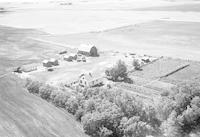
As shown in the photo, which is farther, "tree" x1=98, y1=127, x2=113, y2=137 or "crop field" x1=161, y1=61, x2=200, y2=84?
"crop field" x1=161, y1=61, x2=200, y2=84

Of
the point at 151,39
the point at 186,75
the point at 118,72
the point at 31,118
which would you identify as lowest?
the point at 31,118

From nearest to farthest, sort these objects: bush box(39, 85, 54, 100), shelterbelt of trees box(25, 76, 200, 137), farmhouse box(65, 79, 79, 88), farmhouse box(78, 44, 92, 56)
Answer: shelterbelt of trees box(25, 76, 200, 137) → bush box(39, 85, 54, 100) → farmhouse box(65, 79, 79, 88) → farmhouse box(78, 44, 92, 56)

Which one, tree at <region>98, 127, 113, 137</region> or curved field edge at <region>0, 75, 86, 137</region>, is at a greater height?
tree at <region>98, 127, 113, 137</region>

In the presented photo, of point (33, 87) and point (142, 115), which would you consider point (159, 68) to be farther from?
point (33, 87)

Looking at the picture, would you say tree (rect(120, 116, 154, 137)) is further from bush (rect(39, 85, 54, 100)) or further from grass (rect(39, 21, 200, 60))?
grass (rect(39, 21, 200, 60))

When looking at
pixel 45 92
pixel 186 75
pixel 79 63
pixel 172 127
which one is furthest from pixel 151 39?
pixel 172 127

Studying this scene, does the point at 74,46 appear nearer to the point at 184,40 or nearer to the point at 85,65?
the point at 85,65

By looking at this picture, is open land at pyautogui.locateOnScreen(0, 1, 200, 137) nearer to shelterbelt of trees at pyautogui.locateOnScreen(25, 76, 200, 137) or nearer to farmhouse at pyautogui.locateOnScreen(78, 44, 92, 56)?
shelterbelt of trees at pyautogui.locateOnScreen(25, 76, 200, 137)

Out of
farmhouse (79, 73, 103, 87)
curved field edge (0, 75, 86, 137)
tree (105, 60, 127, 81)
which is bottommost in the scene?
curved field edge (0, 75, 86, 137)

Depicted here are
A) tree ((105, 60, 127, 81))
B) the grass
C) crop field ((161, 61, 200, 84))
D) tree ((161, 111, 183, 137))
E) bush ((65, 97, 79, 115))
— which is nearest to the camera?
tree ((161, 111, 183, 137))

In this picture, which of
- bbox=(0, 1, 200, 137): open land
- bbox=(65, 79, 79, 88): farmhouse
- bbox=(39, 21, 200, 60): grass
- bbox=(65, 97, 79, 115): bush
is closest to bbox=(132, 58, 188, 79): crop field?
bbox=(0, 1, 200, 137): open land

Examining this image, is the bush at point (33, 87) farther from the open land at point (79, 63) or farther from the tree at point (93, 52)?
the tree at point (93, 52)
